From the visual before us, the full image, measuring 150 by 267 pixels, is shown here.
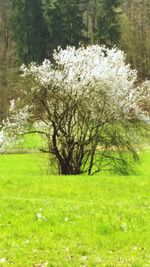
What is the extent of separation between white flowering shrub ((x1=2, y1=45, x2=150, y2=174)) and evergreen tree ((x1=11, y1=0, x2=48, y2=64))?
5807 centimetres

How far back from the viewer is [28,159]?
5356 centimetres

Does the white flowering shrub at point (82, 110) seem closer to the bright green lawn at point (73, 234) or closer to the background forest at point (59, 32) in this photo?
the bright green lawn at point (73, 234)

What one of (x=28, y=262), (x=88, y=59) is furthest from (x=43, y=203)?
(x=88, y=59)

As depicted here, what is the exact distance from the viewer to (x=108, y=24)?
9469 centimetres

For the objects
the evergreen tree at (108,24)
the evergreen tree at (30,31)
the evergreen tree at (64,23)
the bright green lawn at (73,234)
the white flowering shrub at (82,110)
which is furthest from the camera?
the evergreen tree at (64,23)

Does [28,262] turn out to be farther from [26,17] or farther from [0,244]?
[26,17]

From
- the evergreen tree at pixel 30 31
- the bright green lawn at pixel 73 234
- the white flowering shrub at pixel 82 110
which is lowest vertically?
the bright green lawn at pixel 73 234

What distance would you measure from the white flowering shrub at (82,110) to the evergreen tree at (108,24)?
6012cm

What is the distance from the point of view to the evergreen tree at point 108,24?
9419 centimetres

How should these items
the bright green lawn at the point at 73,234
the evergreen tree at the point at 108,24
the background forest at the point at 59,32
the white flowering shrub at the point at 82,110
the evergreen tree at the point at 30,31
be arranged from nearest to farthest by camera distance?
1. the bright green lawn at the point at 73,234
2. the white flowering shrub at the point at 82,110
3. the evergreen tree at the point at 30,31
4. the background forest at the point at 59,32
5. the evergreen tree at the point at 108,24

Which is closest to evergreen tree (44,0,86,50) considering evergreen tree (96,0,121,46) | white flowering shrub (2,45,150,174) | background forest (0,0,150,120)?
background forest (0,0,150,120)

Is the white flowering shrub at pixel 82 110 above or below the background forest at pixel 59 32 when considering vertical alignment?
below

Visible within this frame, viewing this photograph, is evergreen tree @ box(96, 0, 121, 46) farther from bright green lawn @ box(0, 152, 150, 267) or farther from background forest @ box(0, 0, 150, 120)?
bright green lawn @ box(0, 152, 150, 267)

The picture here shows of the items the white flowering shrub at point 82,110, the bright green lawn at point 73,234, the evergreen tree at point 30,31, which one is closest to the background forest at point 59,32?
the evergreen tree at point 30,31
